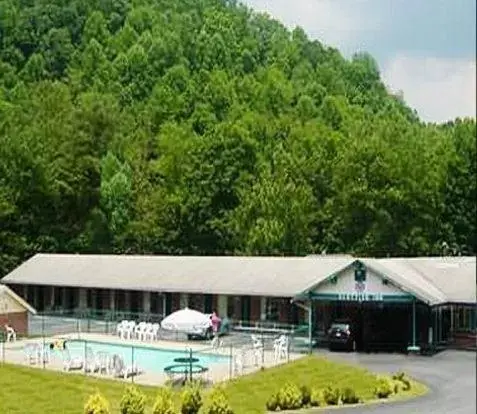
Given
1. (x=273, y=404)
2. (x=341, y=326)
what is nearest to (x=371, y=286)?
(x=341, y=326)

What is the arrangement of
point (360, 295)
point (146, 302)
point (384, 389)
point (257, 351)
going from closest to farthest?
point (384, 389), point (257, 351), point (360, 295), point (146, 302)

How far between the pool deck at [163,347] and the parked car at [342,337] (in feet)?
3.97

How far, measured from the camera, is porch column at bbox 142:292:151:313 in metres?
30.6

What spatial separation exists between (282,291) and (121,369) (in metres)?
7.53

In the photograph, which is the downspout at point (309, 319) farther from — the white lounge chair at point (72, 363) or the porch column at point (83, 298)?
the porch column at point (83, 298)

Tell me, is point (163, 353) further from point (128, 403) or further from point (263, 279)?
point (128, 403)

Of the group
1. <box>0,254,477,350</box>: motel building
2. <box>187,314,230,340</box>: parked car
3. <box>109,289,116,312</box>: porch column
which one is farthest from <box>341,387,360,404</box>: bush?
<box>109,289,116,312</box>: porch column

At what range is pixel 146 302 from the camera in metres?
30.7

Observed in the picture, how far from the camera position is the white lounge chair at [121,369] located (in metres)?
20.0

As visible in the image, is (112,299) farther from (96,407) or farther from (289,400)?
(96,407)

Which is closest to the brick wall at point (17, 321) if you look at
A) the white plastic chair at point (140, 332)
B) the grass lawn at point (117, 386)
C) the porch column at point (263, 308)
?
the white plastic chair at point (140, 332)

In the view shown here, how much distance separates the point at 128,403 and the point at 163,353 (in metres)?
8.05

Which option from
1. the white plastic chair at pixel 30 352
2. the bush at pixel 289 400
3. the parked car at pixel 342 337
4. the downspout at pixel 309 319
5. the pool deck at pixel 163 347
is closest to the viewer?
the bush at pixel 289 400

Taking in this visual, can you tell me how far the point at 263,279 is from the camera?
91.7 ft
